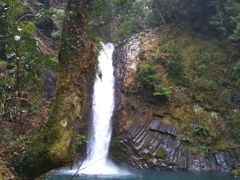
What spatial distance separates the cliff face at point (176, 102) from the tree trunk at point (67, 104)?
18.6 m

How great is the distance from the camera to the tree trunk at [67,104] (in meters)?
4.08

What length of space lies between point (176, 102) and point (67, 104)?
2169cm

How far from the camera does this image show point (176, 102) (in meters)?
25.6

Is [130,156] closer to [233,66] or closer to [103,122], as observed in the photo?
[103,122]

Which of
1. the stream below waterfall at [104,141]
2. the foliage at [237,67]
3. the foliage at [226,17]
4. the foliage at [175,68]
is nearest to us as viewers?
the stream below waterfall at [104,141]

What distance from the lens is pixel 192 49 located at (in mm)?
28109

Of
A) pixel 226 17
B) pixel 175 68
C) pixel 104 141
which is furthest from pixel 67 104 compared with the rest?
pixel 226 17

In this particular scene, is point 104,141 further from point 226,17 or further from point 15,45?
point 15,45

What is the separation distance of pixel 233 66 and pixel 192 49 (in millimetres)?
2906

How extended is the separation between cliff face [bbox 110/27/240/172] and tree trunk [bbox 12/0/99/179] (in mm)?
18569

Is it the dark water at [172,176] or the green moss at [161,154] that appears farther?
the green moss at [161,154]

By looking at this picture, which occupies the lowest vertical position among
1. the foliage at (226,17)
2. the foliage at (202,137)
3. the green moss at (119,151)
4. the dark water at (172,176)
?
the dark water at (172,176)

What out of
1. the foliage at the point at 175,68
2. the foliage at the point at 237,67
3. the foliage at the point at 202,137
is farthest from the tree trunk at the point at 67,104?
the foliage at the point at 175,68

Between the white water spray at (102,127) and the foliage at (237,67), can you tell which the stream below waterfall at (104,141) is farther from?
the foliage at (237,67)
